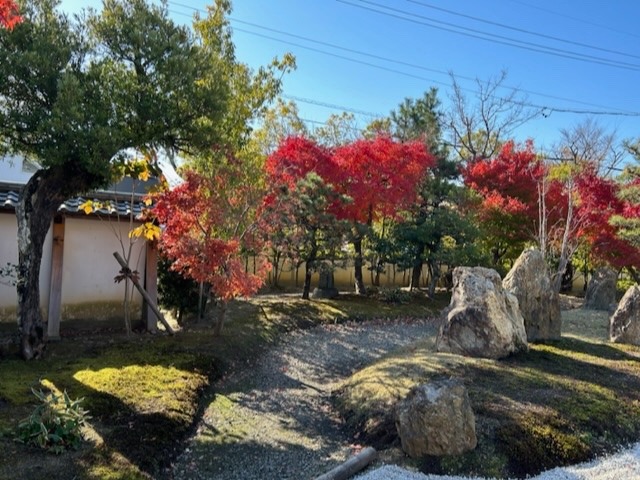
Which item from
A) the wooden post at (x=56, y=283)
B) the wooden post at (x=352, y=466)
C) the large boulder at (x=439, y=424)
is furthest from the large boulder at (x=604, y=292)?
the wooden post at (x=56, y=283)

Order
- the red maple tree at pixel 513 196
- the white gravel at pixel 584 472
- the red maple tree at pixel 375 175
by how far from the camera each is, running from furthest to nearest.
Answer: the red maple tree at pixel 513 196 → the red maple tree at pixel 375 175 → the white gravel at pixel 584 472

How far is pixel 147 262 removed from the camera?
29.1 feet

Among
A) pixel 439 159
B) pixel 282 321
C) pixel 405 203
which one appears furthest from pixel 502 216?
pixel 282 321

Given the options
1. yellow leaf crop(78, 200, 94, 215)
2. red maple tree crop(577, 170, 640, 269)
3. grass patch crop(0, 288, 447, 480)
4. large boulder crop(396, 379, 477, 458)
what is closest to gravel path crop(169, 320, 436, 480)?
grass patch crop(0, 288, 447, 480)

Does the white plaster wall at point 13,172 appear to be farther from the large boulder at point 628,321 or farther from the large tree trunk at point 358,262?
the large boulder at point 628,321

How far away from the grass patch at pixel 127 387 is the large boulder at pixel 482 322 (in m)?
3.56

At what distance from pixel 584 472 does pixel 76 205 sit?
8.45 meters

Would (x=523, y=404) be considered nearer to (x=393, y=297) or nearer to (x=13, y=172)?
(x=393, y=297)

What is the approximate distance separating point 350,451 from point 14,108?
5838mm

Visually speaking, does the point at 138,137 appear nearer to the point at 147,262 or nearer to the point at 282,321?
the point at 147,262

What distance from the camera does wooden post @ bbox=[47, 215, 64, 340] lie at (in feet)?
25.3

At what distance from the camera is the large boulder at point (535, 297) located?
327 inches

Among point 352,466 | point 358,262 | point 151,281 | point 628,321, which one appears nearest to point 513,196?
point 358,262

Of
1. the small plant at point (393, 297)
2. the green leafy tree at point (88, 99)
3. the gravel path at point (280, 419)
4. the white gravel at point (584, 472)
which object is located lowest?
the gravel path at point (280, 419)
